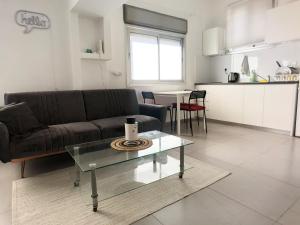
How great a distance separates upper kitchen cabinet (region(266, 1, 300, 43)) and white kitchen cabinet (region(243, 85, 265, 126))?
2.95 feet

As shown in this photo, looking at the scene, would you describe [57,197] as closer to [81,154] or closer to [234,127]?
[81,154]

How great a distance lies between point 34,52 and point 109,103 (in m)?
1.27

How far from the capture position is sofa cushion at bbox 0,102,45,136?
191 centimetres

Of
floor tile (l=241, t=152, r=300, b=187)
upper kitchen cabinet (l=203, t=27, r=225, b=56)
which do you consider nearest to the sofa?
floor tile (l=241, t=152, r=300, b=187)

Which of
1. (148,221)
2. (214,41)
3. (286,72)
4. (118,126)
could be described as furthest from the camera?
(214,41)

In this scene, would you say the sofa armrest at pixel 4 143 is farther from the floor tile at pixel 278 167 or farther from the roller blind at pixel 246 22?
the roller blind at pixel 246 22

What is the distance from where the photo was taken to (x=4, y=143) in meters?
1.77

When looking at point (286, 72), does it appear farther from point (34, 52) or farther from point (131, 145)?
point (34, 52)

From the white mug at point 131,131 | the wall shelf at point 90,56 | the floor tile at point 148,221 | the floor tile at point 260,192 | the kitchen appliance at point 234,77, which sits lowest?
the floor tile at point 148,221

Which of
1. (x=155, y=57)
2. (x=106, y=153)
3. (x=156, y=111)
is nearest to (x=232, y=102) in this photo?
(x=155, y=57)

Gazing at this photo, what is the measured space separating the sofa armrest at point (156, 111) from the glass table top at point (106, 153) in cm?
81

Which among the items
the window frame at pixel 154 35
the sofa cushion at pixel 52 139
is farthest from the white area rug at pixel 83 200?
the window frame at pixel 154 35

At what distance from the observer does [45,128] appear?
222cm

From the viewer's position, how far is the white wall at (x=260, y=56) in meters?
3.46
